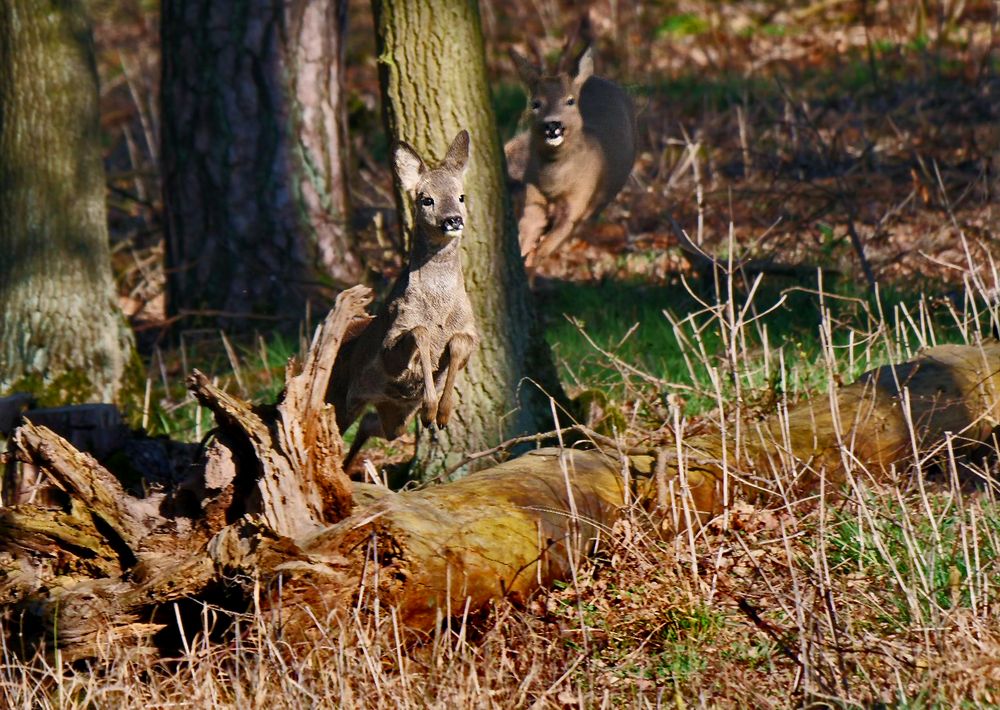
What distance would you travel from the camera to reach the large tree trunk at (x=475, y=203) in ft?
19.7

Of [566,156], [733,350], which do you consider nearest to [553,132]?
[566,156]

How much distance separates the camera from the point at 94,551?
4602 mm

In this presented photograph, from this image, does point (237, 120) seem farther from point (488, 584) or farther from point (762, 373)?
point (488, 584)

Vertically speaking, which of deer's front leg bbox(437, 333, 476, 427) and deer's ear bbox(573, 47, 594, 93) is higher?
deer's ear bbox(573, 47, 594, 93)

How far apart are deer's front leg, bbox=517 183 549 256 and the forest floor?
0.35 m

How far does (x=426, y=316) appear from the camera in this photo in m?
6.02

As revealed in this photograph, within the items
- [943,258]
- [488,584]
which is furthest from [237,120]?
[488,584]

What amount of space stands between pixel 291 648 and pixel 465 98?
115 inches

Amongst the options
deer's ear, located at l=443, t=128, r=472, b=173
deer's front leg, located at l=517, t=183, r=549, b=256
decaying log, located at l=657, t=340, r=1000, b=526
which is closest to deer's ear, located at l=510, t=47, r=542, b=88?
deer's front leg, located at l=517, t=183, r=549, b=256

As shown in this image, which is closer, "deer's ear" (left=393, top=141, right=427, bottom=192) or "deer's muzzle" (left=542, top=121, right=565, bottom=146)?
"deer's ear" (left=393, top=141, right=427, bottom=192)

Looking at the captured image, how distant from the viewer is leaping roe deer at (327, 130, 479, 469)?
19.1 ft

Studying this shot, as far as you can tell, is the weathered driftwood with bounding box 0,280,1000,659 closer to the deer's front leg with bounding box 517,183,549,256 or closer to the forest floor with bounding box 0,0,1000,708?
the forest floor with bounding box 0,0,1000,708

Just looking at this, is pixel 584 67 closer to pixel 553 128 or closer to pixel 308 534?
pixel 553 128

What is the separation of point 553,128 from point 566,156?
0.24 m
